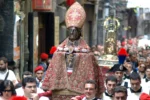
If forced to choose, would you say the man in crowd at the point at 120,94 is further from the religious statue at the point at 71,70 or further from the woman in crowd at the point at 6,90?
the religious statue at the point at 71,70

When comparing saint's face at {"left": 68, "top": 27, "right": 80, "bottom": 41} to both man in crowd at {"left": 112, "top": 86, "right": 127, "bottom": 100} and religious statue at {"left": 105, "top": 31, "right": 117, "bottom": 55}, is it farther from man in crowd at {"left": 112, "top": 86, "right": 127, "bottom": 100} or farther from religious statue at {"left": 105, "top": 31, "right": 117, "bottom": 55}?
religious statue at {"left": 105, "top": 31, "right": 117, "bottom": 55}

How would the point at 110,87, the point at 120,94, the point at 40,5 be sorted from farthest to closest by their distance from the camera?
1. the point at 40,5
2. the point at 110,87
3. the point at 120,94

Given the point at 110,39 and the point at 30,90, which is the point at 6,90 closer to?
the point at 30,90

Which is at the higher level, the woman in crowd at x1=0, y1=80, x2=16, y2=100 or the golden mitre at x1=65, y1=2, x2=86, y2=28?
the golden mitre at x1=65, y1=2, x2=86, y2=28

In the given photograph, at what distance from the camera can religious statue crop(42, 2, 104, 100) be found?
12906mm

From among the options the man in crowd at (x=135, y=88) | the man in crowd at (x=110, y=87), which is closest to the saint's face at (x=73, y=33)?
the man in crowd at (x=110, y=87)

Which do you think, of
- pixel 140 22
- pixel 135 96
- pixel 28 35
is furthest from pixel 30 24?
pixel 140 22

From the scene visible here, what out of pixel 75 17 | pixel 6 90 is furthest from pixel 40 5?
pixel 6 90

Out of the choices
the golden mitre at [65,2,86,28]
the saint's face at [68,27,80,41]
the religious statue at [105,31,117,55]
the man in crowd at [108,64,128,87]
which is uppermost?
the golden mitre at [65,2,86,28]

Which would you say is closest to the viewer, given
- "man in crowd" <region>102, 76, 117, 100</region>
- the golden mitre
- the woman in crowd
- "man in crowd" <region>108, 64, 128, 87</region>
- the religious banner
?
the woman in crowd

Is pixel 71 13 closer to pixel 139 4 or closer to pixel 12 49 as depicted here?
pixel 12 49

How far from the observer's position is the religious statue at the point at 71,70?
1291 cm

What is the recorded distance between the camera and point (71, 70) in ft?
42.8

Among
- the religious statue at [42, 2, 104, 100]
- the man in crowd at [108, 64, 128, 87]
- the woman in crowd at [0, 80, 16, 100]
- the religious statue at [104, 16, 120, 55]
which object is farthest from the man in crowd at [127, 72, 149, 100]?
the religious statue at [104, 16, 120, 55]
